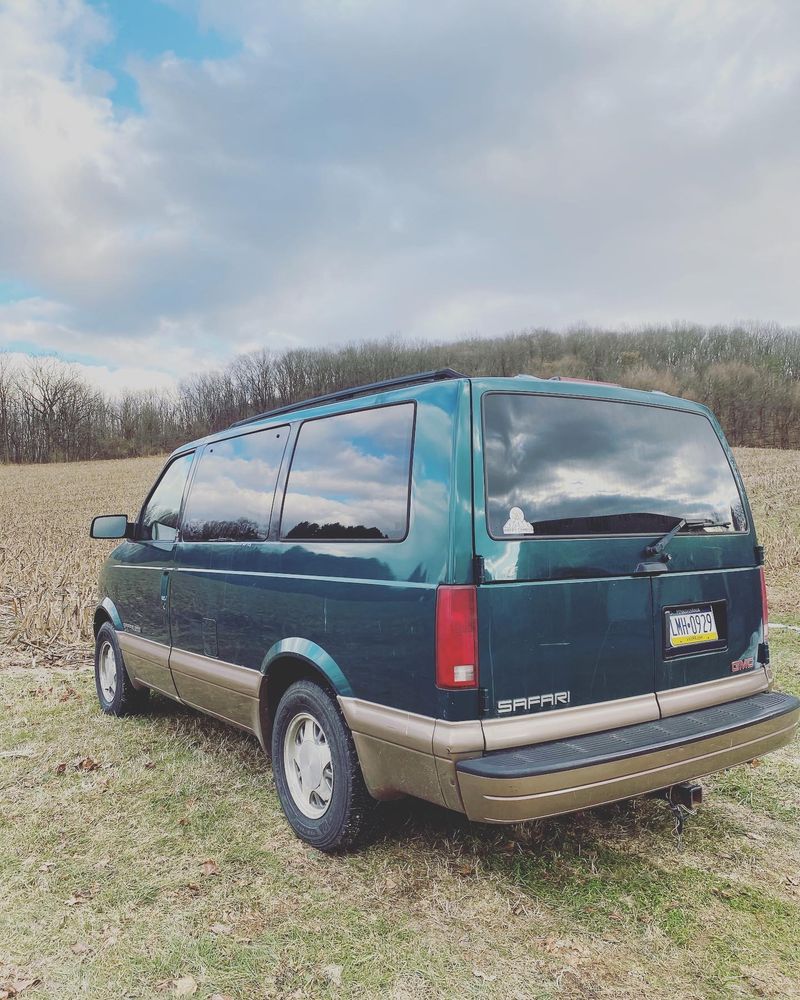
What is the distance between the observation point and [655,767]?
9.27ft

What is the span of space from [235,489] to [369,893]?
2171mm

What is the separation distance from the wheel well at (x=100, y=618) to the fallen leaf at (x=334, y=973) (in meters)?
3.68

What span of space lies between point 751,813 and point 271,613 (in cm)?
258

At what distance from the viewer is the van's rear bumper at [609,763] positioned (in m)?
2.56

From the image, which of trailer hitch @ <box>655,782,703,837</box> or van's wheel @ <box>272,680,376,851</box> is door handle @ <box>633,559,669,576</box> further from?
van's wheel @ <box>272,680,376,851</box>

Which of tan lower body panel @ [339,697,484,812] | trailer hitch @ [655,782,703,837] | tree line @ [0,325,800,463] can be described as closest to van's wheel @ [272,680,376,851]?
tan lower body panel @ [339,697,484,812]

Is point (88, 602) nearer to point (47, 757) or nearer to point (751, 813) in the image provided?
point (47, 757)

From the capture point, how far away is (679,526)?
323 centimetres

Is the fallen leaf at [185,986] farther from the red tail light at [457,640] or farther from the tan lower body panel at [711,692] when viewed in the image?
the tan lower body panel at [711,692]

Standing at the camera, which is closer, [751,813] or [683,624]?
[683,624]

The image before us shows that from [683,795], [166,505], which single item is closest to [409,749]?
[683,795]

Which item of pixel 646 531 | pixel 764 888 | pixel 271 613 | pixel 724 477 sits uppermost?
pixel 724 477

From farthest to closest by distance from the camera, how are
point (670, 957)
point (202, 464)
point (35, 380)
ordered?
point (35, 380) < point (202, 464) < point (670, 957)

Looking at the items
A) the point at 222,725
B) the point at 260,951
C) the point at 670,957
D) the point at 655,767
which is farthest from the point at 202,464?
the point at 670,957
